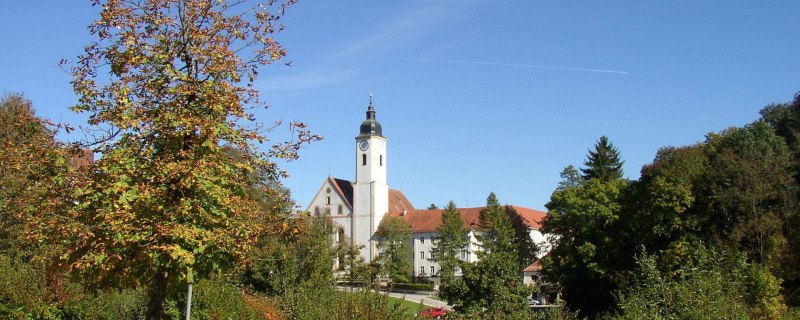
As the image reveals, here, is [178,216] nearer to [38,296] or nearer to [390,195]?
[38,296]

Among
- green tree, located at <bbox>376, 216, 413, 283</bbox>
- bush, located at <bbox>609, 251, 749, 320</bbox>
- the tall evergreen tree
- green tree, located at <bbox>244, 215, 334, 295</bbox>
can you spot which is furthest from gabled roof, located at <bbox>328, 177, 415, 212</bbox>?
bush, located at <bbox>609, 251, 749, 320</bbox>

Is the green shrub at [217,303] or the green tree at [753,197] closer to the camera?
the green shrub at [217,303]

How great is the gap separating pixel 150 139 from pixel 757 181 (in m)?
30.6

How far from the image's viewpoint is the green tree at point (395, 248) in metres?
82.1

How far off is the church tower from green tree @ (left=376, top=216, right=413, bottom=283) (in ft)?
6.83

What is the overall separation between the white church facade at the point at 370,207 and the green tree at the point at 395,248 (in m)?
2.15

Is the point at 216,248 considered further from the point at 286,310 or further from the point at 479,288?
the point at 479,288

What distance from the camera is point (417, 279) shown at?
9362 cm

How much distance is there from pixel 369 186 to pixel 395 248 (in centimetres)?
1515

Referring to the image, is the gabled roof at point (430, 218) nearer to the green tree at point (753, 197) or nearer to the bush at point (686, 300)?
the green tree at point (753, 197)

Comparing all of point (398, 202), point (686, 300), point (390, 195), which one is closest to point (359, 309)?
point (686, 300)

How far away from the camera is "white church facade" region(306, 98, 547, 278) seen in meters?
99.0

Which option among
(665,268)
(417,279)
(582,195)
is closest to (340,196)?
(417,279)

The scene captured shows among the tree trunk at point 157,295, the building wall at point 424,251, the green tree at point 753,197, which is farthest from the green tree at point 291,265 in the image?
the building wall at point 424,251
